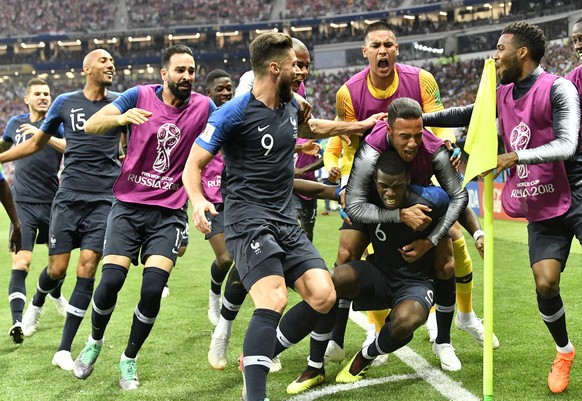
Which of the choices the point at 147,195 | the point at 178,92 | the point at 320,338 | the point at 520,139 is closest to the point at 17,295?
the point at 147,195

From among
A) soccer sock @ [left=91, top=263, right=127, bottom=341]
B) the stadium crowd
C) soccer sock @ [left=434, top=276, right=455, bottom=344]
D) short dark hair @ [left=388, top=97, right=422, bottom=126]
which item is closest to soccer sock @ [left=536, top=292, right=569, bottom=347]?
soccer sock @ [left=434, top=276, right=455, bottom=344]

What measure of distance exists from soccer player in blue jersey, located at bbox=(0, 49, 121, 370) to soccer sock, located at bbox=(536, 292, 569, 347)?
3.67m

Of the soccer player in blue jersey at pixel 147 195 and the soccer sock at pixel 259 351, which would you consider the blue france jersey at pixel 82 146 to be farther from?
the soccer sock at pixel 259 351

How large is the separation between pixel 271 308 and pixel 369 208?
1.10 metres

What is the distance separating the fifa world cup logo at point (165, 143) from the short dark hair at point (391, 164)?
1.60m

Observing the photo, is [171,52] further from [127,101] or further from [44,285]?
[44,285]

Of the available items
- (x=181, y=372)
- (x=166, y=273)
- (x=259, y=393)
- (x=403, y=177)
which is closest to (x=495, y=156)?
(x=403, y=177)

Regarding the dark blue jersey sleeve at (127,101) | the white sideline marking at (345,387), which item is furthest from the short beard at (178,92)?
the white sideline marking at (345,387)

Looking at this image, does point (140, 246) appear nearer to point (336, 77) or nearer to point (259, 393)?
point (259, 393)

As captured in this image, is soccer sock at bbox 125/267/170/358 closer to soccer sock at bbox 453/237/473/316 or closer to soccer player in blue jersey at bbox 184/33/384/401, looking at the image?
soccer player in blue jersey at bbox 184/33/384/401

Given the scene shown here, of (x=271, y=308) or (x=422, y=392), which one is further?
(x=422, y=392)

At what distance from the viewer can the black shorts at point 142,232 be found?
5531mm

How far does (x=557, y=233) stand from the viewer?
5.11m

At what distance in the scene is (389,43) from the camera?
575cm
